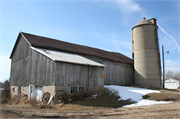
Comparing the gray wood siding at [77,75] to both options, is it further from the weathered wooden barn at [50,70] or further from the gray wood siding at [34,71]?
the gray wood siding at [34,71]

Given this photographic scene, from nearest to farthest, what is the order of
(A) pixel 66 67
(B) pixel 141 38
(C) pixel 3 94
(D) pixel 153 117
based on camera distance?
(D) pixel 153 117
(A) pixel 66 67
(C) pixel 3 94
(B) pixel 141 38

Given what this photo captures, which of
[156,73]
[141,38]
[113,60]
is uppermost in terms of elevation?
[141,38]

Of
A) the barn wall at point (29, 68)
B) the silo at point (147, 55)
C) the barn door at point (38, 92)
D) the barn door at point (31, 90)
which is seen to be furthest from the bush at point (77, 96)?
the silo at point (147, 55)

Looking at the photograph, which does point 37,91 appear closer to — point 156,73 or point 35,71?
point 35,71

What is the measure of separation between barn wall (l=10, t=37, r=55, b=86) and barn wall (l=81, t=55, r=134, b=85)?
8.34 meters

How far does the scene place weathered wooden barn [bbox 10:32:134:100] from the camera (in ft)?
46.1

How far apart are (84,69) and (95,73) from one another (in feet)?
5.43

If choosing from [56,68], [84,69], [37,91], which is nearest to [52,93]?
[56,68]

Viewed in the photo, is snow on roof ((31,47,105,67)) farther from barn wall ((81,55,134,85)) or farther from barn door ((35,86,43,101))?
barn wall ((81,55,134,85))

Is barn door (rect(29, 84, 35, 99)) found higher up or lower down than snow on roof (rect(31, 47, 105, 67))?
lower down

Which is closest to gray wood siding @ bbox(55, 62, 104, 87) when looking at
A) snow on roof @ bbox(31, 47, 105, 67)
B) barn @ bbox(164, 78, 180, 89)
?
snow on roof @ bbox(31, 47, 105, 67)

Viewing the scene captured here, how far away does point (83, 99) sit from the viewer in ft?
46.0

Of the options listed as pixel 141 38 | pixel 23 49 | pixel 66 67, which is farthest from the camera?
pixel 141 38

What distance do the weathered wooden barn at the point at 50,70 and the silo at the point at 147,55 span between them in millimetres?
5174
